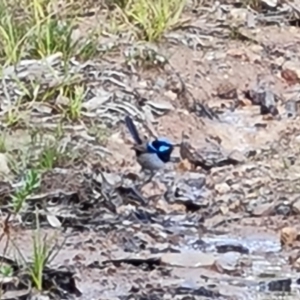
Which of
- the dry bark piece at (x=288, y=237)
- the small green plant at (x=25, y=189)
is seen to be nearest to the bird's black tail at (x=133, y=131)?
the small green plant at (x=25, y=189)

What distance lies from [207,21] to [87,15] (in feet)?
2.05

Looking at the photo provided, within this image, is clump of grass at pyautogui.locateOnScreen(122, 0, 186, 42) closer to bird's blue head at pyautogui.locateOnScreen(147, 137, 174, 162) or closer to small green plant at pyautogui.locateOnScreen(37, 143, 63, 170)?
bird's blue head at pyautogui.locateOnScreen(147, 137, 174, 162)

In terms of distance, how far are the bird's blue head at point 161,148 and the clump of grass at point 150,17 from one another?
1069 mm

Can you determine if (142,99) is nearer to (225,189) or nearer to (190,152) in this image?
(190,152)

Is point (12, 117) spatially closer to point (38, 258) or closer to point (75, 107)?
point (75, 107)

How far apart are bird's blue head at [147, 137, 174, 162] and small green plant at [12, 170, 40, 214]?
538 mm

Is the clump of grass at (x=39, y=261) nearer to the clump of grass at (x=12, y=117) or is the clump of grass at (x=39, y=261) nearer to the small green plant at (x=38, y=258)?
the small green plant at (x=38, y=258)

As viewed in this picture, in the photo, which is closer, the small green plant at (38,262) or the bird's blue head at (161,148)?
the small green plant at (38,262)

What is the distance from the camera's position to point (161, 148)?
4.54m

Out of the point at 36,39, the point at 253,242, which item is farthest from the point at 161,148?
the point at 36,39

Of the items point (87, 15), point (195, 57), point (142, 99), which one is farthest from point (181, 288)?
point (87, 15)

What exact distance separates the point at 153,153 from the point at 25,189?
2.11 ft

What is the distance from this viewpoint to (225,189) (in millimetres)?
4320

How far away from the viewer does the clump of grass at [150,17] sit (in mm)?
5562
